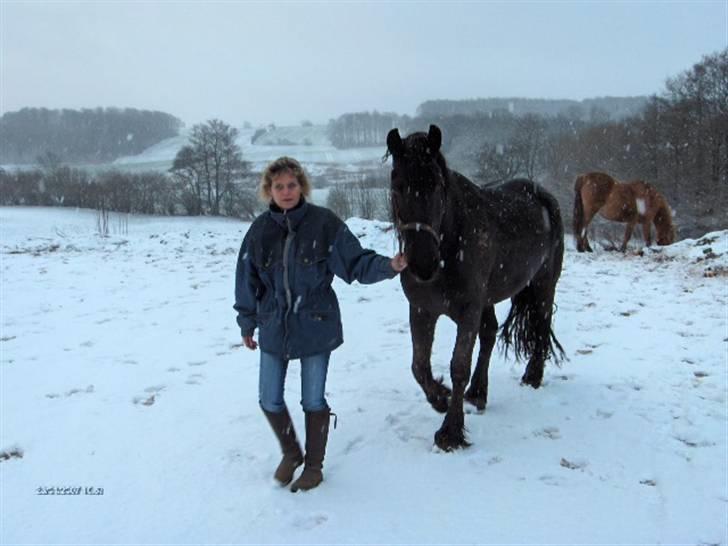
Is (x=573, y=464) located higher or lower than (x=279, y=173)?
lower

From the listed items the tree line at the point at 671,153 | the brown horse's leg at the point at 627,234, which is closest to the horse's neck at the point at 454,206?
the brown horse's leg at the point at 627,234

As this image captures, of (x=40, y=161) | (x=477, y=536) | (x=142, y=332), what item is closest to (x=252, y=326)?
(x=477, y=536)

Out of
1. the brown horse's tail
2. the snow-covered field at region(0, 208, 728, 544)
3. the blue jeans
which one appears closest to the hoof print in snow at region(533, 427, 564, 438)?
the snow-covered field at region(0, 208, 728, 544)

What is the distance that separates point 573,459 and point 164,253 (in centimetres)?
1029

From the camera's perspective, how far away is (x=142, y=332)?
564 centimetres

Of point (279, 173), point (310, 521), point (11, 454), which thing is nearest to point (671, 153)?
point (279, 173)

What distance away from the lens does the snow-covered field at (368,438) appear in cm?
242

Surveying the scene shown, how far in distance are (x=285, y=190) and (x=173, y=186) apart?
160 feet

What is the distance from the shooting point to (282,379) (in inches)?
107

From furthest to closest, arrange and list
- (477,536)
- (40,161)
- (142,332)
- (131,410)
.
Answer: (40,161), (142,332), (131,410), (477,536)

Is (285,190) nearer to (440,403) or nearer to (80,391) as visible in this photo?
(440,403)

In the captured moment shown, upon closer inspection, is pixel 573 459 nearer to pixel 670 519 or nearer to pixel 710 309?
pixel 670 519

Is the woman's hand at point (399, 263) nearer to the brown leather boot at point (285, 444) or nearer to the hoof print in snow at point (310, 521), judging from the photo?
the brown leather boot at point (285, 444)

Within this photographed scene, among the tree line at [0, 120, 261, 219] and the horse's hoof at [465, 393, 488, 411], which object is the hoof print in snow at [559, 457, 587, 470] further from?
the tree line at [0, 120, 261, 219]
